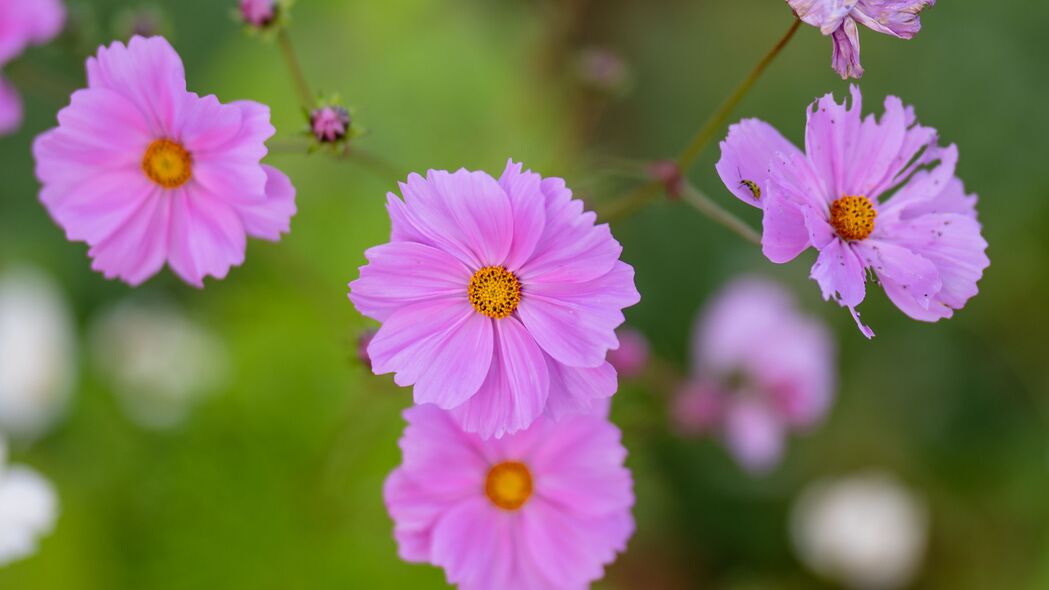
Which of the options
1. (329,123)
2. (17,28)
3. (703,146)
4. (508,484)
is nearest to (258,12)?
(329,123)

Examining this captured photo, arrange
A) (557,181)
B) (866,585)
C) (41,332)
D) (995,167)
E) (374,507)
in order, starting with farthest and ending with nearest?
1. (995,167)
2. (866,585)
3. (41,332)
4. (374,507)
5. (557,181)

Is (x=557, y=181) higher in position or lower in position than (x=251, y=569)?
higher

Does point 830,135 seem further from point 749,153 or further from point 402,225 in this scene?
point 402,225

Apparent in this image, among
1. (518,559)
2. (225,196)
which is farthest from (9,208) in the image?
(518,559)

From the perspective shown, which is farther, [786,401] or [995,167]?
[995,167]

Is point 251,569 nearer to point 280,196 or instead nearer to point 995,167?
point 280,196

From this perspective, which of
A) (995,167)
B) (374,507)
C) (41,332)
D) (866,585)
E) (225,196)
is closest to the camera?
(225,196)

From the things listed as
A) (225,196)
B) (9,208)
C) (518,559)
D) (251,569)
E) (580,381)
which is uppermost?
(580,381)
